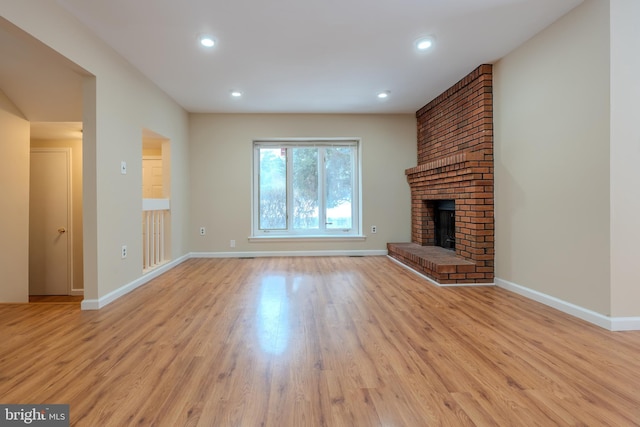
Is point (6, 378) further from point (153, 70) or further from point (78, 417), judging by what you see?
point (153, 70)

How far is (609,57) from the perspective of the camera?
2131mm

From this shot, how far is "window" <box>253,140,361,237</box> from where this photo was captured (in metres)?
5.35

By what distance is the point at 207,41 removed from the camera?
2.77 metres

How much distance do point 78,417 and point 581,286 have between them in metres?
3.24

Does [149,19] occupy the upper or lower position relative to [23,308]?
upper

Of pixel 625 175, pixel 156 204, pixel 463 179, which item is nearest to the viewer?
pixel 625 175

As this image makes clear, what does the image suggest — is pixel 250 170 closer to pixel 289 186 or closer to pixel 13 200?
pixel 289 186

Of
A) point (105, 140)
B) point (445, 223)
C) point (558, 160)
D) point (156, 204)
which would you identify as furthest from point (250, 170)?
point (558, 160)

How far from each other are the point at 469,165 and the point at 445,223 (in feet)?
4.55

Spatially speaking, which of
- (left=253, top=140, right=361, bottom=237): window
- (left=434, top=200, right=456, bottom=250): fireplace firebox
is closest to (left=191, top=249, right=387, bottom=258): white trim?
(left=253, top=140, right=361, bottom=237): window

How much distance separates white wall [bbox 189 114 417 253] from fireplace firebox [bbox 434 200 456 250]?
562mm

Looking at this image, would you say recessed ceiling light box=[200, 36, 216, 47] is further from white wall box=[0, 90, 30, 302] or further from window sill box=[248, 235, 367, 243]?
window sill box=[248, 235, 367, 243]

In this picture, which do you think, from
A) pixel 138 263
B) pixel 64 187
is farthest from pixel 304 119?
pixel 64 187

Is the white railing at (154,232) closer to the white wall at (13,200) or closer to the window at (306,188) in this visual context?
A: the white wall at (13,200)
